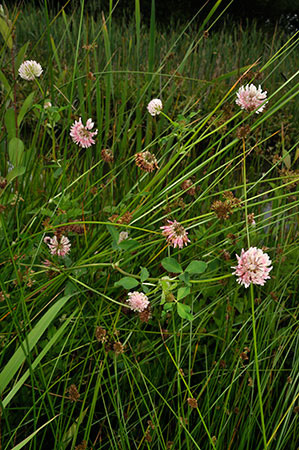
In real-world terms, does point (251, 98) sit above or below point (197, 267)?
above

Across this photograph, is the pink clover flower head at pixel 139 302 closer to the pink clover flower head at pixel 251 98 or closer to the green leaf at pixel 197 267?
the green leaf at pixel 197 267

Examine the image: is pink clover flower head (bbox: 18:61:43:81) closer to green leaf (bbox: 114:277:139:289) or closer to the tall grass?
the tall grass

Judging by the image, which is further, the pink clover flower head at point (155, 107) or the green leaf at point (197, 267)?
the pink clover flower head at point (155, 107)

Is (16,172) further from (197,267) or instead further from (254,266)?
(254,266)

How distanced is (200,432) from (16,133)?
88cm

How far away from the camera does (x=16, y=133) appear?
128 centimetres

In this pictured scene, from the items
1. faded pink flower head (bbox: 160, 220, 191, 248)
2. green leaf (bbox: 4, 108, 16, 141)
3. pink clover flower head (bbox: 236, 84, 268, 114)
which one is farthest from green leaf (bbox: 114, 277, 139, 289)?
green leaf (bbox: 4, 108, 16, 141)

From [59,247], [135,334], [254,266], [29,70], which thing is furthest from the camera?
[29,70]

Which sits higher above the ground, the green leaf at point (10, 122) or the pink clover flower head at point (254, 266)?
the green leaf at point (10, 122)

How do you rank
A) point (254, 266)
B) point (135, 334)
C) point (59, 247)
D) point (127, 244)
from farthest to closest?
point (135, 334), point (59, 247), point (127, 244), point (254, 266)

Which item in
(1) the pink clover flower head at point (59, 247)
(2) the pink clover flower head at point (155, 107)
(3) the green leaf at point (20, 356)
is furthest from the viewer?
(2) the pink clover flower head at point (155, 107)

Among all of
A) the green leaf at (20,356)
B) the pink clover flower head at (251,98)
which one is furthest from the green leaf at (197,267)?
the pink clover flower head at (251,98)

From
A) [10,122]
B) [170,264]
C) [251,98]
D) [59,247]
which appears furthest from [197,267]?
[10,122]

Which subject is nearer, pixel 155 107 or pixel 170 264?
pixel 170 264
